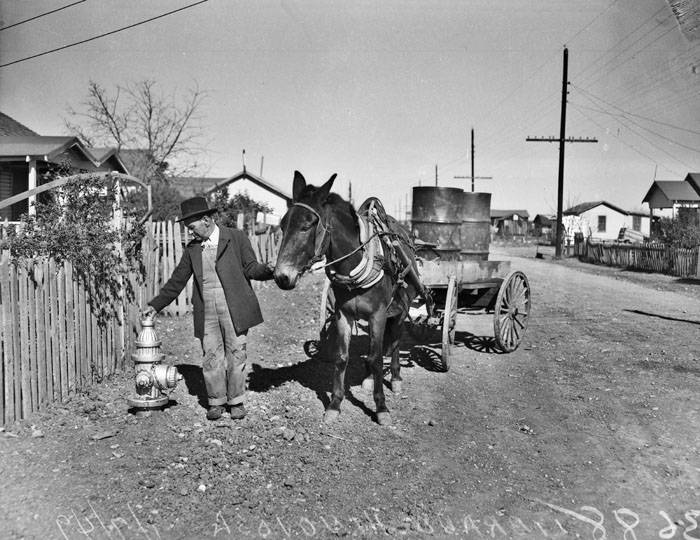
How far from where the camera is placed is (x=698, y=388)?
6301 mm

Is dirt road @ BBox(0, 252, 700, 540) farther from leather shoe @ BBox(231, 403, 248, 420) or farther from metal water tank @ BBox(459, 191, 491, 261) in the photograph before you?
metal water tank @ BBox(459, 191, 491, 261)

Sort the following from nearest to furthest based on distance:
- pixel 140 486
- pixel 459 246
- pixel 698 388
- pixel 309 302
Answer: pixel 140 486, pixel 698 388, pixel 459 246, pixel 309 302

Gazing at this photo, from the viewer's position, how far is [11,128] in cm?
2183

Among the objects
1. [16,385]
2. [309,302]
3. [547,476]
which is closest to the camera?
[547,476]

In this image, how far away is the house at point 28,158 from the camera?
17234 millimetres

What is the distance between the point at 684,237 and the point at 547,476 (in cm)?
2505

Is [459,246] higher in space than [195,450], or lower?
higher

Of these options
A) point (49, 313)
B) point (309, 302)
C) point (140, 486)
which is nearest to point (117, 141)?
point (309, 302)

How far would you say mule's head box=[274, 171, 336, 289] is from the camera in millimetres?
4387

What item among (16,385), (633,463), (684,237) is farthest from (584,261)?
(16,385)

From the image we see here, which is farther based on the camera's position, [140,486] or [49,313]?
[49,313]

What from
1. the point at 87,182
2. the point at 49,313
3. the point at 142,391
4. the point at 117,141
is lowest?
the point at 142,391

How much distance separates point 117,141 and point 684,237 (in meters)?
26.1

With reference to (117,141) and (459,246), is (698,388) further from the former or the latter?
(117,141)
